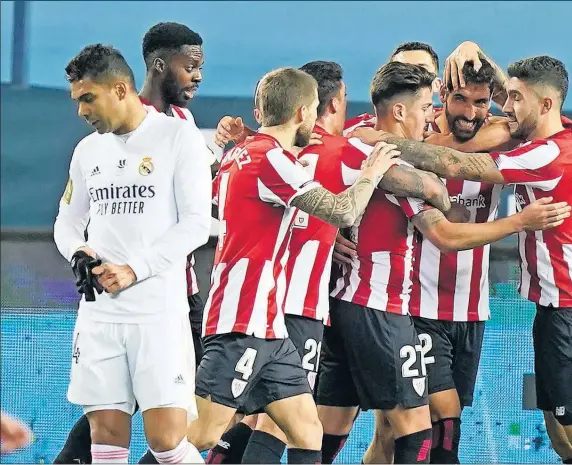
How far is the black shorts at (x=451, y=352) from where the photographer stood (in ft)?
16.1

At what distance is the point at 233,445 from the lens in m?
4.82

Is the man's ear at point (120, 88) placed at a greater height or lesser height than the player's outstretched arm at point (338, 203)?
greater

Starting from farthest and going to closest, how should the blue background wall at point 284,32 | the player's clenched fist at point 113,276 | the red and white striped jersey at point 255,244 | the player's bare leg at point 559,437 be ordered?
1. the blue background wall at point 284,32
2. the player's bare leg at point 559,437
3. the red and white striped jersey at point 255,244
4. the player's clenched fist at point 113,276

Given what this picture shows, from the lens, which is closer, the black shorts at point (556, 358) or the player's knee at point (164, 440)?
the player's knee at point (164, 440)

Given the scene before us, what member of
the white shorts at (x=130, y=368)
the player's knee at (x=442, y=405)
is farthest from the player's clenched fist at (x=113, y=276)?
the player's knee at (x=442, y=405)

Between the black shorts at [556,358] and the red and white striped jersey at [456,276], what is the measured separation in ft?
1.11

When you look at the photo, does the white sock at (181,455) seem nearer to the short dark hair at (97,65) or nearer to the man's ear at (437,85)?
the short dark hair at (97,65)

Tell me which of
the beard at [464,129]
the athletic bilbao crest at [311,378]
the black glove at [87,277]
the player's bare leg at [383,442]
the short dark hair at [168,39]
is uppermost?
the short dark hair at [168,39]

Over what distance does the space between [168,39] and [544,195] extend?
1.69 meters

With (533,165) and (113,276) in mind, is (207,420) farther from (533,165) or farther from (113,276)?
(533,165)

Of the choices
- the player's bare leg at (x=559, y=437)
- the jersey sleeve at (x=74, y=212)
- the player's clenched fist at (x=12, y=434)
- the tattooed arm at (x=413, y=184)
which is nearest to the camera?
the jersey sleeve at (x=74, y=212)

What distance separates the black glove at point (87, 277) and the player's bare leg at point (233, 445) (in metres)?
1.13

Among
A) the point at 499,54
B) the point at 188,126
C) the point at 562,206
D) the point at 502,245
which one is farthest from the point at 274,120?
the point at 499,54

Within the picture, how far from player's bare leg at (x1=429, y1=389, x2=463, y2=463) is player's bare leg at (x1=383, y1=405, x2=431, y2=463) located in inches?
10.4
